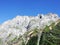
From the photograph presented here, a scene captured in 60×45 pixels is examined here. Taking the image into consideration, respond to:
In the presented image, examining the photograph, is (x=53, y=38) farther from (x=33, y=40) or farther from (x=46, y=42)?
(x=33, y=40)

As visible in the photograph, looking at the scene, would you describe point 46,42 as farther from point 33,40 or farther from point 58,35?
point 33,40

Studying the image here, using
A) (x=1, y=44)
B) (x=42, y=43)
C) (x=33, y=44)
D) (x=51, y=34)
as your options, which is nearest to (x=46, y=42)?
(x=42, y=43)

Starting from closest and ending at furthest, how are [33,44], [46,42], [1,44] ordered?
1. [1,44]
2. [46,42]
3. [33,44]

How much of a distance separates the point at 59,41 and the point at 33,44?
28.9m

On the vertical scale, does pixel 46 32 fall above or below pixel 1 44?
above

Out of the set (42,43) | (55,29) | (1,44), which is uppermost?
(55,29)

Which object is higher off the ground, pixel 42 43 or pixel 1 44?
pixel 42 43

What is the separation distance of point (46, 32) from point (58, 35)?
10931mm

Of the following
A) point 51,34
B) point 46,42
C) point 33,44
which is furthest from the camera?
Result: point 33,44

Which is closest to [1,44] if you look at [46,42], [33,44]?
[46,42]

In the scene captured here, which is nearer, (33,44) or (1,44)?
(1,44)

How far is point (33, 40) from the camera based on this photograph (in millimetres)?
197125

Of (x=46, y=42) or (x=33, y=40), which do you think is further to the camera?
(x=33, y=40)

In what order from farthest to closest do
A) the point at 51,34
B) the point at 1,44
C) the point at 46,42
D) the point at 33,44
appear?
the point at 33,44, the point at 51,34, the point at 46,42, the point at 1,44
